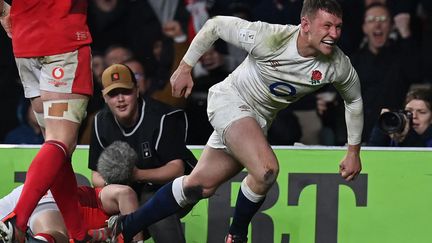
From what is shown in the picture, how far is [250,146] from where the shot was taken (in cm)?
686

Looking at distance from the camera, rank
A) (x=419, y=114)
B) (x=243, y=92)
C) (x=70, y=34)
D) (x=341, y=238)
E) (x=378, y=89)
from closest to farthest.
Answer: (x=70, y=34)
(x=243, y=92)
(x=341, y=238)
(x=419, y=114)
(x=378, y=89)

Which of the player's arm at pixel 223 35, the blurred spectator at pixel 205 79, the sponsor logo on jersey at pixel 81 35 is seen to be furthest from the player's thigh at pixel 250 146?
the blurred spectator at pixel 205 79

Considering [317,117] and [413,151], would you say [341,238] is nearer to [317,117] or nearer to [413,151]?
[413,151]

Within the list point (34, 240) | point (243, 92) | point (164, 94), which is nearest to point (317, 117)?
point (164, 94)

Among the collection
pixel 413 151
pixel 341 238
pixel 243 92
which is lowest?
pixel 341 238

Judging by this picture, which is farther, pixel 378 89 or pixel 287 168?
pixel 378 89

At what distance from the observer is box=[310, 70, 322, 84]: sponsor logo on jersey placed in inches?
275

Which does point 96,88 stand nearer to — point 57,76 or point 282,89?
point 282,89

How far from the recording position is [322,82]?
23.0 feet

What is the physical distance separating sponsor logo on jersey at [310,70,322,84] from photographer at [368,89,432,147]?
1.42 m

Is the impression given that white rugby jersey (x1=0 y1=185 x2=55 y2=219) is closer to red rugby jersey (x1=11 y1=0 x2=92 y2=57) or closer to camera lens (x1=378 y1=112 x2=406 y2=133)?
red rugby jersey (x1=11 y1=0 x2=92 y2=57)

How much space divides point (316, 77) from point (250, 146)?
1.80 feet

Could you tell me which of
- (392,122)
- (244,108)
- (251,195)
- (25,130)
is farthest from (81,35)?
(25,130)

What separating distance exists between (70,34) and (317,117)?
3.67m
